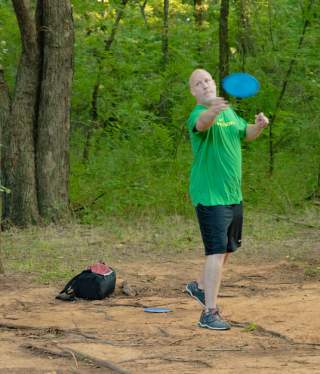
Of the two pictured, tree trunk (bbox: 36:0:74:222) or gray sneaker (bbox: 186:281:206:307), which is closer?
gray sneaker (bbox: 186:281:206:307)

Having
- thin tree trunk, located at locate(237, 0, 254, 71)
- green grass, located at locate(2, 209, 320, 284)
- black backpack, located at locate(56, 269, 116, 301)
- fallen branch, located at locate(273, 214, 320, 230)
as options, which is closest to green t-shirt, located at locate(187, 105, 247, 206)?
black backpack, located at locate(56, 269, 116, 301)

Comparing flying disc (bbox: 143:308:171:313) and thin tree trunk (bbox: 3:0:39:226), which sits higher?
thin tree trunk (bbox: 3:0:39:226)

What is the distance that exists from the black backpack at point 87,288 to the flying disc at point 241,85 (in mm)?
1999

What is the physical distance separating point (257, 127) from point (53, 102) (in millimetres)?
6436

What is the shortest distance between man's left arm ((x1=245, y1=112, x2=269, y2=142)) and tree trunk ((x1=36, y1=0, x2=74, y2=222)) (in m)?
6.25

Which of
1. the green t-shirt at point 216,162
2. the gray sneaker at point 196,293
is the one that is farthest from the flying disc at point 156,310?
the green t-shirt at point 216,162

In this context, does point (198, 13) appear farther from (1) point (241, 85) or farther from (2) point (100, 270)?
(1) point (241, 85)

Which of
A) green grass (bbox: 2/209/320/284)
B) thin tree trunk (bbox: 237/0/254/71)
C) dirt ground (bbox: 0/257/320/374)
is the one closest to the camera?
dirt ground (bbox: 0/257/320/374)

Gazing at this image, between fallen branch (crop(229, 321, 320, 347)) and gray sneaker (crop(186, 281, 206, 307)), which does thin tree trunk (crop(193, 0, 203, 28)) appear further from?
fallen branch (crop(229, 321, 320, 347))

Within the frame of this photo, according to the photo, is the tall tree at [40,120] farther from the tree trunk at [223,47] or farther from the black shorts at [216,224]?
the black shorts at [216,224]

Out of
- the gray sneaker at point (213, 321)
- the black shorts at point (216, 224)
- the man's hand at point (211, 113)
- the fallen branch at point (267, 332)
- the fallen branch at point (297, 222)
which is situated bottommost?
the fallen branch at point (297, 222)

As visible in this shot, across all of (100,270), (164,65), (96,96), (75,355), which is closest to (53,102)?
(96,96)

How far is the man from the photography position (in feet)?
20.3

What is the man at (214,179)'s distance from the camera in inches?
244
